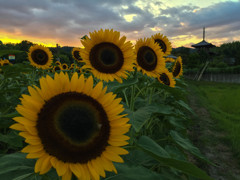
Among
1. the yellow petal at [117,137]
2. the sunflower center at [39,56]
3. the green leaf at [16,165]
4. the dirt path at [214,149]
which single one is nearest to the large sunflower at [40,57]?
the sunflower center at [39,56]

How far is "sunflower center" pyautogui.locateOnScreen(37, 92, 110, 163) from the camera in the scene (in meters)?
1.07

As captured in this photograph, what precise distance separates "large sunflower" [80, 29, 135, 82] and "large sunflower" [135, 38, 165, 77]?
18 centimetres

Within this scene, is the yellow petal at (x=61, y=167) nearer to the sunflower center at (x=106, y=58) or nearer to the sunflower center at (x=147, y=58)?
the sunflower center at (x=106, y=58)

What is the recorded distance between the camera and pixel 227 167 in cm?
421

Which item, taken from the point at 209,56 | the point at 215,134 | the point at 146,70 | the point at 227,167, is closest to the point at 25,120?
the point at 146,70

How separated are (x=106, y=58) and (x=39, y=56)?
2.87 m

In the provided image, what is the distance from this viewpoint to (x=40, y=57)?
4719 millimetres

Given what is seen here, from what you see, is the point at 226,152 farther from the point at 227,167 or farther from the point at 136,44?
the point at 136,44

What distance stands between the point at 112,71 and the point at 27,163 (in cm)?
132

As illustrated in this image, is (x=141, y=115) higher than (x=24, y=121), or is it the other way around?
(x=24, y=121)

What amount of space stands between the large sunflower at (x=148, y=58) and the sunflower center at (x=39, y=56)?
104 inches

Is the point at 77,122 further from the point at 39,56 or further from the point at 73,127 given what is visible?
the point at 39,56

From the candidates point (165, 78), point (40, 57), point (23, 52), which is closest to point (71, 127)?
point (165, 78)

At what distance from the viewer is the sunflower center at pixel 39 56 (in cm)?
464
